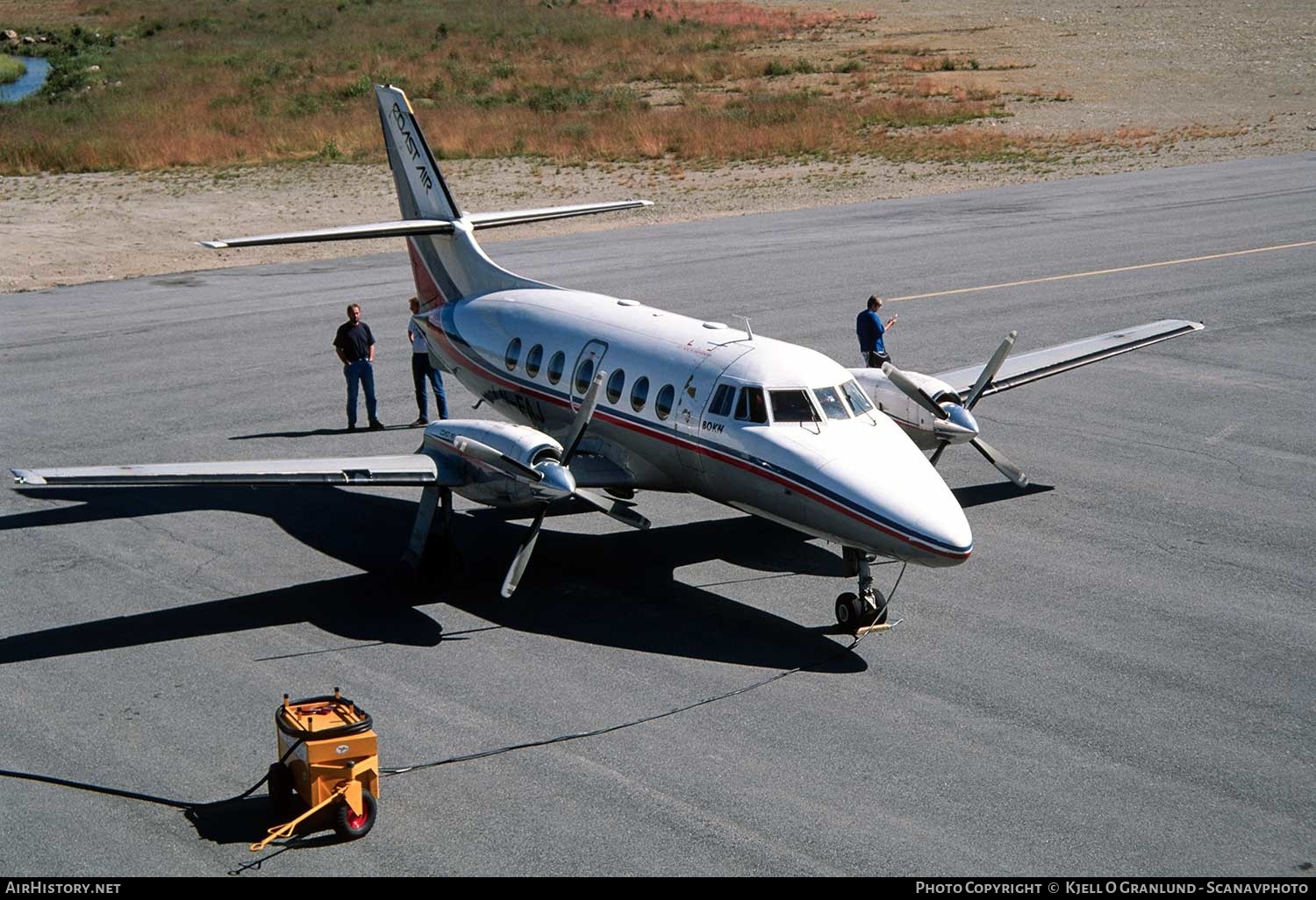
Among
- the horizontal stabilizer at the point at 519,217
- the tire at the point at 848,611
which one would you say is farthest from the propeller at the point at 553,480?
the horizontal stabilizer at the point at 519,217

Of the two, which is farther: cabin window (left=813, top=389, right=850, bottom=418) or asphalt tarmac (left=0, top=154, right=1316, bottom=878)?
cabin window (left=813, top=389, right=850, bottom=418)

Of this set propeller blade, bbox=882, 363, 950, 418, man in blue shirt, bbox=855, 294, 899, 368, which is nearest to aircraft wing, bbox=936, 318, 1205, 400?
propeller blade, bbox=882, 363, 950, 418

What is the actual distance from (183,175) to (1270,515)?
49.4m

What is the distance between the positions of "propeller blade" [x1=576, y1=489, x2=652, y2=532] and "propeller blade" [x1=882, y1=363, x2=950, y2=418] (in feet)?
14.2

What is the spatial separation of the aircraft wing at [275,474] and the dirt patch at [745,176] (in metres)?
26.5

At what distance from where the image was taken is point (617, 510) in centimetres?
1648

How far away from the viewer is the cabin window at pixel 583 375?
1909cm

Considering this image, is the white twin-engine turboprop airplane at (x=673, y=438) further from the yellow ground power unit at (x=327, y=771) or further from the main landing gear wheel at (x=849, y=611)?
the yellow ground power unit at (x=327, y=771)

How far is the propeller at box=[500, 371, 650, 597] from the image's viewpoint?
1608 centimetres

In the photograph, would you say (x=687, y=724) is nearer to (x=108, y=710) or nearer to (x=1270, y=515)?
(x=108, y=710)

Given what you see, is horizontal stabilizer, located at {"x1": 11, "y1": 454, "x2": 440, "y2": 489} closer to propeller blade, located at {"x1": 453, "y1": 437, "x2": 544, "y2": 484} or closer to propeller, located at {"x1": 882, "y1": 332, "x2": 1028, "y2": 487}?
propeller blade, located at {"x1": 453, "y1": 437, "x2": 544, "y2": 484}
